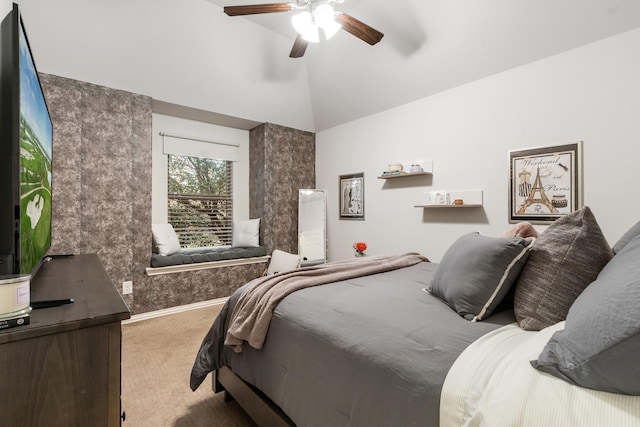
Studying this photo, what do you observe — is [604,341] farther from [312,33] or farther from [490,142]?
[490,142]

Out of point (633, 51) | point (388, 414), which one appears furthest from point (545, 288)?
point (633, 51)

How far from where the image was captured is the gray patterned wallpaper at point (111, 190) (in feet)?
9.75

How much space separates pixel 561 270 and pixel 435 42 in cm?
284

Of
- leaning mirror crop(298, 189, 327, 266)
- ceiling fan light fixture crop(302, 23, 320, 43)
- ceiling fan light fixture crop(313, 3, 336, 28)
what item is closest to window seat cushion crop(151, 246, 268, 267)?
leaning mirror crop(298, 189, 327, 266)

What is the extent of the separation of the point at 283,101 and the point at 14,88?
152 inches

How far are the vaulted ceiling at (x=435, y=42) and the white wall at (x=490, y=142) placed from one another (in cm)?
14

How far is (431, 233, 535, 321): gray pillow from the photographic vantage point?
4.11 feet

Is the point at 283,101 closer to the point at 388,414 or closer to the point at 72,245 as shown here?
the point at 72,245

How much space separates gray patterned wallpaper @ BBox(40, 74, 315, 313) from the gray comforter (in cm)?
230

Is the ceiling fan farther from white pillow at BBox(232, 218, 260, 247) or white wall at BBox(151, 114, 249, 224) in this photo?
white pillow at BBox(232, 218, 260, 247)

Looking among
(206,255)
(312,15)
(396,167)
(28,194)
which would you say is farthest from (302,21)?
(206,255)

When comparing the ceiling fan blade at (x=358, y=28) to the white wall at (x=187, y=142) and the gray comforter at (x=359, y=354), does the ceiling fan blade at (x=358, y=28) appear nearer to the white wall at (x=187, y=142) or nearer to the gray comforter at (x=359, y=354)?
the gray comforter at (x=359, y=354)

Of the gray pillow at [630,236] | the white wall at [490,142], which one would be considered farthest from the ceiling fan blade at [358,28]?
the gray pillow at [630,236]

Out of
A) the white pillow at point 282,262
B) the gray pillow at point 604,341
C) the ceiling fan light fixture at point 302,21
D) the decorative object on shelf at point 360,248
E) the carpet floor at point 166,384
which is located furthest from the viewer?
the decorative object on shelf at point 360,248
